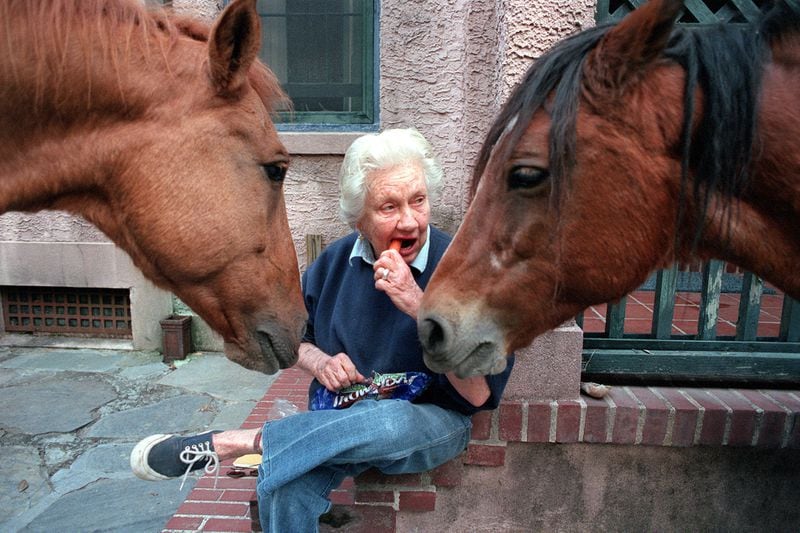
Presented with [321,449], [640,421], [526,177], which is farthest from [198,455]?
[640,421]

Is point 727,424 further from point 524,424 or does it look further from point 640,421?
point 524,424

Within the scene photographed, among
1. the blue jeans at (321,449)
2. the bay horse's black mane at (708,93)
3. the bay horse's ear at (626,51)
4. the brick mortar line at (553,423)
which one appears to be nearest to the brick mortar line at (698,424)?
the brick mortar line at (553,423)

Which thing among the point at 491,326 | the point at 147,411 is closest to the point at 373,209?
the point at 491,326

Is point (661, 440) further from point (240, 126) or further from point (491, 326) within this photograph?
point (240, 126)

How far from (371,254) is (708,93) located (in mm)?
1222

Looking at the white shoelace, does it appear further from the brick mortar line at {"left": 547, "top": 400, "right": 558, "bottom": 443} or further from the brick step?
the brick mortar line at {"left": 547, "top": 400, "right": 558, "bottom": 443}

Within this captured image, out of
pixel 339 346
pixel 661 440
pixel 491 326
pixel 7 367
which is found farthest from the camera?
pixel 7 367

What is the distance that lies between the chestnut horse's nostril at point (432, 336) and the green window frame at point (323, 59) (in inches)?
117

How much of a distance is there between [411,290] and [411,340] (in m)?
0.25

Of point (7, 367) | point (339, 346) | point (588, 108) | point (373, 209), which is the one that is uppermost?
point (588, 108)

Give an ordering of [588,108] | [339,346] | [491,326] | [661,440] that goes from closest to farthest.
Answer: [588,108], [491,326], [339,346], [661,440]

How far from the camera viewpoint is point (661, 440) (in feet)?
7.11

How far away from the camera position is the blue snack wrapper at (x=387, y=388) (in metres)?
1.86

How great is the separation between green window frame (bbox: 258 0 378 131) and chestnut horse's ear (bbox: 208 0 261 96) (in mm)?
2695
